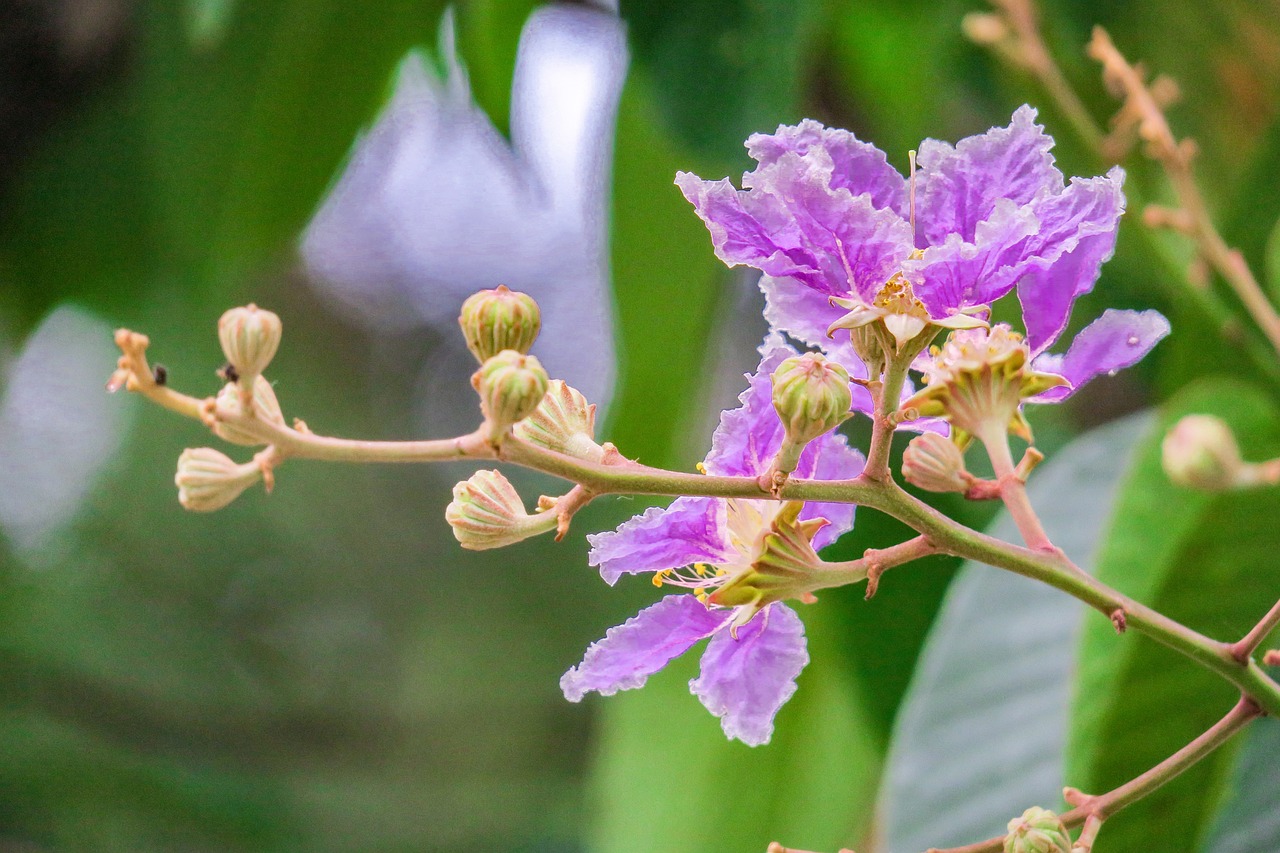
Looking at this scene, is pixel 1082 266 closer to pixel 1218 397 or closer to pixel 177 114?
pixel 1218 397

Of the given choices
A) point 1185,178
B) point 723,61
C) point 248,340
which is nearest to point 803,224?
point 248,340

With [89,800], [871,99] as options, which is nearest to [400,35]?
[871,99]

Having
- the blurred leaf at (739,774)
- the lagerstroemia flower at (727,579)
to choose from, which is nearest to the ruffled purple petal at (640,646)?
the lagerstroemia flower at (727,579)

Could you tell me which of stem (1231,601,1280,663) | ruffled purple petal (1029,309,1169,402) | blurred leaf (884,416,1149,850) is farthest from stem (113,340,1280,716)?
blurred leaf (884,416,1149,850)

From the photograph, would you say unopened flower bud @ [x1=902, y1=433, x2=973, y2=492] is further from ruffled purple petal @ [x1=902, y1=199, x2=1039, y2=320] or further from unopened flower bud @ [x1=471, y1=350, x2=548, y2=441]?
unopened flower bud @ [x1=471, y1=350, x2=548, y2=441]

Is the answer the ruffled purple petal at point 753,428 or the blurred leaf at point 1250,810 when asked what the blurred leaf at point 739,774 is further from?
the ruffled purple petal at point 753,428

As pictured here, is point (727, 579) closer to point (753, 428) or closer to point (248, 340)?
point (753, 428)
